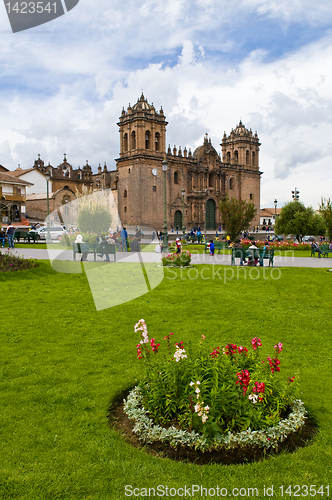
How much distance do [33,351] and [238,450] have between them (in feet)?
10.9

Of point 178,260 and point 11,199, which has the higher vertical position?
point 11,199

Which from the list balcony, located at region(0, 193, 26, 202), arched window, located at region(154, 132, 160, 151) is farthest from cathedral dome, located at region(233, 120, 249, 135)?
balcony, located at region(0, 193, 26, 202)

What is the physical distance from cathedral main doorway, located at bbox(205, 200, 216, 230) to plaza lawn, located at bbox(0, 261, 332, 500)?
46.1 meters

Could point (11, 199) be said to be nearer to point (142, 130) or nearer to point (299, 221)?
point (142, 130)

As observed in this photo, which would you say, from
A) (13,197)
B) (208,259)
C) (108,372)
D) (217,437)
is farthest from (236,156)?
(217,437)

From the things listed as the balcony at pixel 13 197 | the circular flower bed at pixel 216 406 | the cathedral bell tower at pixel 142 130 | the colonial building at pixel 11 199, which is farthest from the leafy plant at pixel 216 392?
the cathedral bell tower at pixel 142 130

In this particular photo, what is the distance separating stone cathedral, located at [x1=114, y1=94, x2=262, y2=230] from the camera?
48.1 metres

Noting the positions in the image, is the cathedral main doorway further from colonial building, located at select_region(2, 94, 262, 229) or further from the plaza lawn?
the plaza lawn

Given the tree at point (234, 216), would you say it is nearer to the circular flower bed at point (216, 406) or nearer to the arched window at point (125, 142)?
the circular flower bed at point (216, 406)

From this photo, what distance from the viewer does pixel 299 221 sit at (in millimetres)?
35781

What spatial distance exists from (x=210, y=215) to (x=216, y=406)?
5412 cm

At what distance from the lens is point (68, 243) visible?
2489 centimetres

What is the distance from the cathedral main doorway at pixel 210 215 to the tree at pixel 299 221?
1730cm

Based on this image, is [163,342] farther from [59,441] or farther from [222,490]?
[222,490]
